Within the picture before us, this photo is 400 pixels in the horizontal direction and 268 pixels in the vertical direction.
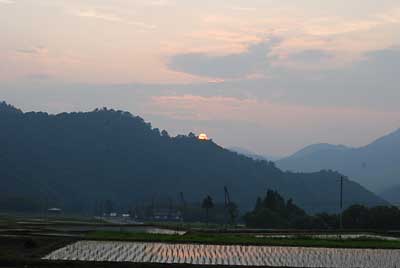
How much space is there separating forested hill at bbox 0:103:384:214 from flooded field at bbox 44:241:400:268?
95.6 meters

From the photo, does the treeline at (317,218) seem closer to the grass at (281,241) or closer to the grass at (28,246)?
the grass at (281,241)

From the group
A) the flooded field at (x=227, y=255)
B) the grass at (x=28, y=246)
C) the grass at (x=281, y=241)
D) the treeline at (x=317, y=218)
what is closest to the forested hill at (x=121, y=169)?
the treeline at (x=317, y=218)

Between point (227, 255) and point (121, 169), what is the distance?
417 ft

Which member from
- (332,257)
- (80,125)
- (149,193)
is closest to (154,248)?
(332,257)

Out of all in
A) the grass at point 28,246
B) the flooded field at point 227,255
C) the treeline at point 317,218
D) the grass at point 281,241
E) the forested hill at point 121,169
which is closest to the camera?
the flooded field at point 227,255

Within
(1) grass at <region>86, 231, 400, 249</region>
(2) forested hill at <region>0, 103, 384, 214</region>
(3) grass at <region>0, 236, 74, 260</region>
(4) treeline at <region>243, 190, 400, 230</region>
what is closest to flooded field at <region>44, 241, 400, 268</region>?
(3) grass at <region>0, 236, 74, 260</region>

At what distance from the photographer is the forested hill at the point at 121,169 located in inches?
5674

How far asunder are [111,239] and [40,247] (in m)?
9.66

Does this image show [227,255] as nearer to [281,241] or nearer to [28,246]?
[28,246]

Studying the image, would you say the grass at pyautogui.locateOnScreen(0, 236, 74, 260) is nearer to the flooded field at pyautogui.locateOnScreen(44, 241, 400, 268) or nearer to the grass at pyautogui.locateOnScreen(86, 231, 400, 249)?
the flooded field at pyautogui.locateOnScreen(44, 241, 400, 268)

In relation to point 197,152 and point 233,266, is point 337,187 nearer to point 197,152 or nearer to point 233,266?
point 197,152

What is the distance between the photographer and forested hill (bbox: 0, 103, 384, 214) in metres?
144

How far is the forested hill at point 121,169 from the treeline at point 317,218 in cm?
6083

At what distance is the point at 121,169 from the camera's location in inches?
6275
